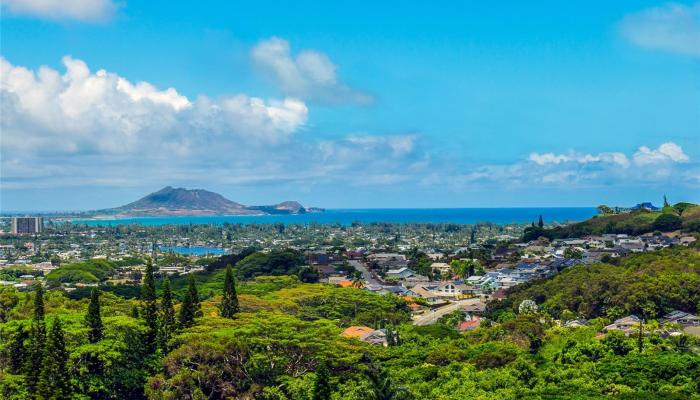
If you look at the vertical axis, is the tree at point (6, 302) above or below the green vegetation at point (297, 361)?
above

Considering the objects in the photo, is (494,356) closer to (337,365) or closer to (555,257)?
(337,365)

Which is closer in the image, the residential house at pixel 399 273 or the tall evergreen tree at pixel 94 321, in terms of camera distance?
the tall evergreen tree at pixel 94 321

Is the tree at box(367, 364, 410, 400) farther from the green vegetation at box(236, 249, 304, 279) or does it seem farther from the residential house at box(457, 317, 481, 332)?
the green vegetation at box(236, 249, 304, 279)

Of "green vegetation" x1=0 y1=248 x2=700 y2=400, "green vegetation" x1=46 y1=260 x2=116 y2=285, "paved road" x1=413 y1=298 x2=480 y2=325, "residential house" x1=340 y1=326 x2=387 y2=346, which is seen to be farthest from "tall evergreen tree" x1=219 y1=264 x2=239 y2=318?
"green vegetation" x1=46 y1=260 x2=116 y2=285

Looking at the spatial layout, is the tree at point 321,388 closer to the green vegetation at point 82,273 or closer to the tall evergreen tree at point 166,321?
the tall evergreen tree at point 166,321

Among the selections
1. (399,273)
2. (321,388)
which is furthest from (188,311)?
(399,273)

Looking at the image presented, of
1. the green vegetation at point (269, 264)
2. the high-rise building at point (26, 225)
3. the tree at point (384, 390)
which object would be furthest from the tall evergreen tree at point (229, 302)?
the high-rise building at point (26, 225)
